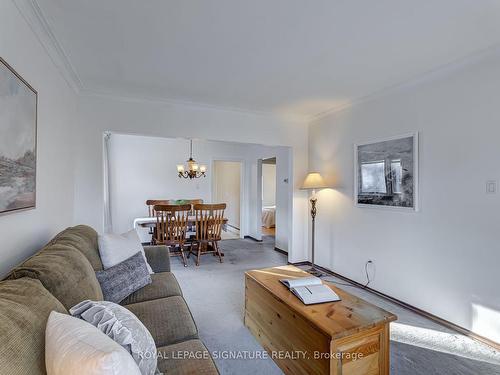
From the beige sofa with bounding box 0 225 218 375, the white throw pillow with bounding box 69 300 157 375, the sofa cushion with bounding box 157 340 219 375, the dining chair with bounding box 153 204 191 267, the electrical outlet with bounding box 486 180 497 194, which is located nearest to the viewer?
the beige sofa with bounding box 0 225 218 375

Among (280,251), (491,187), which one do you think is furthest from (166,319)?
(280,251)

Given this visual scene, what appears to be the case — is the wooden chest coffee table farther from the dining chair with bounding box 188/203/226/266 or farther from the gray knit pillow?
the dining chair with bounding box 188/203/226/266

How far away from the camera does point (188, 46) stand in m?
2.17

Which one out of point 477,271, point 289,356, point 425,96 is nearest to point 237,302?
point 289,356

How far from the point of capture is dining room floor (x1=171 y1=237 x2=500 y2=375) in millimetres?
1851

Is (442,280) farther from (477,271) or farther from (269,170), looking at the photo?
(269,170)

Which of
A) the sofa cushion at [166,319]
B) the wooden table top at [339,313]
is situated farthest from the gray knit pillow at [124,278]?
the wooden table top at [339,313]

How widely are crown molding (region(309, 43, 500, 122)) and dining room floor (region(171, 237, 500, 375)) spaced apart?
2279 mm

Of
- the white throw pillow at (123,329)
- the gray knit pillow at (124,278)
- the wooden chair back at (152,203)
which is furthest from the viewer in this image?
the wooden chair back at (152,203)

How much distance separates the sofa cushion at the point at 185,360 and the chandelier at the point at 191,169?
4282mm

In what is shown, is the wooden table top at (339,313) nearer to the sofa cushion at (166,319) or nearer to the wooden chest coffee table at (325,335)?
the wooden chest coffee table at (325,335)

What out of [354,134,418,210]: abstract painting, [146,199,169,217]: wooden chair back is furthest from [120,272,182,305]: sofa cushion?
[146,199,169,217]: wooden chair back

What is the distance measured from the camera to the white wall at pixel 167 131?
10.3 feet

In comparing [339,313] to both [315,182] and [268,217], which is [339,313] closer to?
[315,182]
